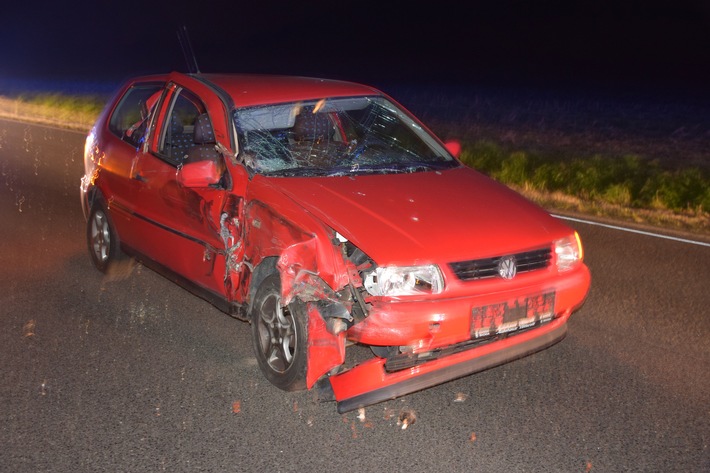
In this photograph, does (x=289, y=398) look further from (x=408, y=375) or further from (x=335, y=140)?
(x=335, y=140)

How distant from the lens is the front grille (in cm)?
529

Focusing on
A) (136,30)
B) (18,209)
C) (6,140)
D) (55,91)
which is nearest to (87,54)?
(136,30)

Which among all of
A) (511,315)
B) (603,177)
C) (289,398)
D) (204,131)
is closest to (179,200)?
(204,131)

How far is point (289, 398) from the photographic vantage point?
5598 mm

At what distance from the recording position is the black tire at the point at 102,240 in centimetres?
795

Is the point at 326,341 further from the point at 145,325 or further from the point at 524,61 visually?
the point at 524,61

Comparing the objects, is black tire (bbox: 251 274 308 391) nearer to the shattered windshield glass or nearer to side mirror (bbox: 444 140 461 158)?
the shattered windshield glass

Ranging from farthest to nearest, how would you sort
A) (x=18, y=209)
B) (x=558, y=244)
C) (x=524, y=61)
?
(x=524, y=61), (x=18, y=209), (x=558, y=244)

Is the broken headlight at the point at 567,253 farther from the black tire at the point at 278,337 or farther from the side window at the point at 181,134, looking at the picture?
the side window at the point at 181,134

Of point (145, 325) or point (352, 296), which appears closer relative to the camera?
point (352, 296)

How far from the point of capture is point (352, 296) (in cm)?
518

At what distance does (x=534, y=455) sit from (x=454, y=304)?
2.75 ft

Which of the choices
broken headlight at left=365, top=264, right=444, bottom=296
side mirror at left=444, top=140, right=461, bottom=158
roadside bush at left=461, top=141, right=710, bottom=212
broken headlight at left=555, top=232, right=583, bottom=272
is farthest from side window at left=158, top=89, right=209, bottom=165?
roadside bush at left=461, top=141, right=710, bottom=212

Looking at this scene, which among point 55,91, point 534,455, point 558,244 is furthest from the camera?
point 55,91
